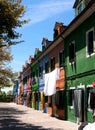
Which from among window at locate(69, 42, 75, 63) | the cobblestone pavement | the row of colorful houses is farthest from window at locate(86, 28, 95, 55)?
the cobblestone pavement

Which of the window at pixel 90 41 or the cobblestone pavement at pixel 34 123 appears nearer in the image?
the cobblestone pavement at pixel 34 123

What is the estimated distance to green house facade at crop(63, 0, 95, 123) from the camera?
55.3 ft

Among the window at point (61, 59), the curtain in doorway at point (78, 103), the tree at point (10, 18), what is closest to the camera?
the tree at point (10, 18)

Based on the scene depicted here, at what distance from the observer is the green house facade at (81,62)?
16.8 metres

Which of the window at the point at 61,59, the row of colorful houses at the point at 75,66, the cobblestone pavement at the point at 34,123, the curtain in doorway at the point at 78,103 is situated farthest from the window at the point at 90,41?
the window at the point at 61,59

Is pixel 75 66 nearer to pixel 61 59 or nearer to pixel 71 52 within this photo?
pixel 71 52

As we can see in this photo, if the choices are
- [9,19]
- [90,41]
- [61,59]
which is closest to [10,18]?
[9,19]

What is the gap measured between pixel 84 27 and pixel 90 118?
17.0ft

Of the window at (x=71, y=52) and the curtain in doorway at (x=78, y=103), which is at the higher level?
the window at (x=71, y=52)

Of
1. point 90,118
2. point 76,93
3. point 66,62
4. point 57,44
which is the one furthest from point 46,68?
point 90,118

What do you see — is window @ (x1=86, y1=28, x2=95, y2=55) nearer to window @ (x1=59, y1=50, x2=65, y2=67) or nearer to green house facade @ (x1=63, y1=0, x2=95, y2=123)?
green house facade @ (x1=63, y1=0, x2=95, y2=123)

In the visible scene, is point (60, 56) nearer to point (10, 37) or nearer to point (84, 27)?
point (84, 27)

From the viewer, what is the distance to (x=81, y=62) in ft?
61.4

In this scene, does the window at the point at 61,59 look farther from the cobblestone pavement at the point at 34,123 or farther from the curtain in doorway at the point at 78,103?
the curtain in doorway at the point at 78,103
